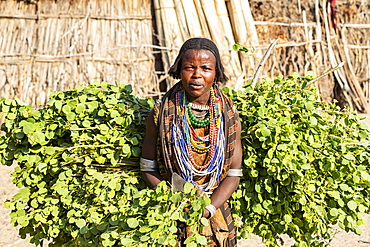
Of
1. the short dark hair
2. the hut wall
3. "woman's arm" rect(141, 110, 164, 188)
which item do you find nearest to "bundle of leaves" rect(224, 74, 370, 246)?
the short dark hair

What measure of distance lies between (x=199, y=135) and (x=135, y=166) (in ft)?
1.50

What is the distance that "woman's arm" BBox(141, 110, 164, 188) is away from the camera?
7.43 feet

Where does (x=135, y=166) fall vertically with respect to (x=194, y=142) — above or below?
below

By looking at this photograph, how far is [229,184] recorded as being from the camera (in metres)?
2.29

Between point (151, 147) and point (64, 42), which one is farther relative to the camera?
point (64, 42)

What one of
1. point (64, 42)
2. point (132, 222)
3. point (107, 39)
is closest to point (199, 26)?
point (107, 39)

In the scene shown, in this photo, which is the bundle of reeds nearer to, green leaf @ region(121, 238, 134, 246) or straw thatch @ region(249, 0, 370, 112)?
straw thatch @ region(249, 0, 370, 112)

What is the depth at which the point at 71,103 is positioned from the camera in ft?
8.11

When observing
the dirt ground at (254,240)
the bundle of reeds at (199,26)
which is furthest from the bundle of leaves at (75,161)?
the bundle of reeds at (199,26)

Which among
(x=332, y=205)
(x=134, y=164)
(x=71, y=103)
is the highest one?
(x=71, y=103)

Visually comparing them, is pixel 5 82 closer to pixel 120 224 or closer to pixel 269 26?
pixel 269 26

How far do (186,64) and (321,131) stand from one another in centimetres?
89

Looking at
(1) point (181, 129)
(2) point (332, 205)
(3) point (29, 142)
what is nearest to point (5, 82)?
(3) point (29, 142)

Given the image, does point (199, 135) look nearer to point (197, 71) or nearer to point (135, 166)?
point (197, 71)
